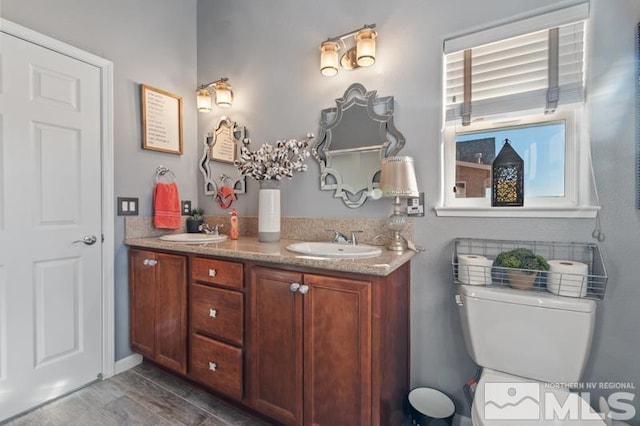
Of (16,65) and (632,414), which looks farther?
(16,65)

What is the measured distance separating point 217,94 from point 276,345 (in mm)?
1894

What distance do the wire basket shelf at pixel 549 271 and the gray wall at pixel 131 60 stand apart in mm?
2121

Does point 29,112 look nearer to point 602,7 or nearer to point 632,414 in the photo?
point 602,7

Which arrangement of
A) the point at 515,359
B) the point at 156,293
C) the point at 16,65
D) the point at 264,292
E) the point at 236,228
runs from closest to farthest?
the point at 515,359 < the point at 264,292 < the point at 16,65 < the point at 156,293 < the point at 236,228

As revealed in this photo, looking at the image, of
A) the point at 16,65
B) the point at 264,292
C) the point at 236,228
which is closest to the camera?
the point at 264,292

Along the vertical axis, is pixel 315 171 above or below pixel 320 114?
below

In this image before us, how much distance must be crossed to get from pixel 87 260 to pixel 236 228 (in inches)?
36.5

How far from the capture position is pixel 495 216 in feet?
4.58

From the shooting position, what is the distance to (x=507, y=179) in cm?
139

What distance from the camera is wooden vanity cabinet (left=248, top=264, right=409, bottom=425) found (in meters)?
1.13

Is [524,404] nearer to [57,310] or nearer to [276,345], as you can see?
[276,345]

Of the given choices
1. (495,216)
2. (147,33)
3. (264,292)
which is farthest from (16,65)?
(495,216)

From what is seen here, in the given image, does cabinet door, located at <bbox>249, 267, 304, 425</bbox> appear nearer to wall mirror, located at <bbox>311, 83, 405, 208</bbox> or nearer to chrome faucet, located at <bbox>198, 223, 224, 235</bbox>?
wall mirror, located at <bbox>311, 83, 405, 208</bbox>

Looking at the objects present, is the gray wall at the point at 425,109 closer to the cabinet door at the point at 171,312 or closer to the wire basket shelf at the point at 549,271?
the wire basket shelf at the point at 549,271
